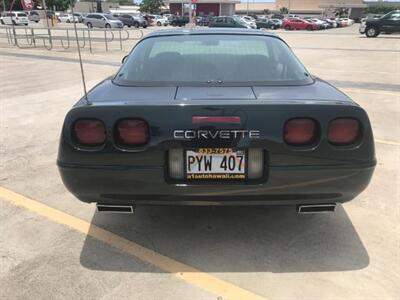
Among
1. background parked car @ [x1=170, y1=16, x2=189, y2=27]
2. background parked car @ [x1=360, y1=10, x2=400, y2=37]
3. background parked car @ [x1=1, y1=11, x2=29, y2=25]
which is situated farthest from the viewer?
background parked car @ [x1=170, y1=16, x2=189, y2=27]

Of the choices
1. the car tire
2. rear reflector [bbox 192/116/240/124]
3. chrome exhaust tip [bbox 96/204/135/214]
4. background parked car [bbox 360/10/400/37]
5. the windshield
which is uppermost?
the windshield

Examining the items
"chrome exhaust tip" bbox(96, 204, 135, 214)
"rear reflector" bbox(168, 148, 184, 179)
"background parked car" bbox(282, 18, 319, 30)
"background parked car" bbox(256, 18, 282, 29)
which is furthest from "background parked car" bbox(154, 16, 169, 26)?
"rear reflector" bbox(168, 148, 184, 179)

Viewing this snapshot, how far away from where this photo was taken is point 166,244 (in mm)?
3168

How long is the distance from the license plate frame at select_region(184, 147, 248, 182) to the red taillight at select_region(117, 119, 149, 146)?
0.29 m

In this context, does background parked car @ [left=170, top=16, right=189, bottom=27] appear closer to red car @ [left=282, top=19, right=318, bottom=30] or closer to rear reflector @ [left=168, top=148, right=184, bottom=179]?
red car @ [left=282, top=19, right=318, bottom=30]

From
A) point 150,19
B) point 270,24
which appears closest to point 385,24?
point 270,24

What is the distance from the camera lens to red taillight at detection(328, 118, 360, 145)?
2.69 metres

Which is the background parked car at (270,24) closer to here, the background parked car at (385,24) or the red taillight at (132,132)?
→ the background parked car at (385,24)

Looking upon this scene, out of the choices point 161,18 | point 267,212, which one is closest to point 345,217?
point 267,212

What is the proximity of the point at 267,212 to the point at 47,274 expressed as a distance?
182 centimetres

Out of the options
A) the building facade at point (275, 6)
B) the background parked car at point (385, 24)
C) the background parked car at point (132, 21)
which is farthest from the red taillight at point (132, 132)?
the building facade at point (275, 6)

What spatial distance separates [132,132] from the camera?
2707mm

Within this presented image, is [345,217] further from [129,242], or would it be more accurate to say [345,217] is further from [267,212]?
[129,242]

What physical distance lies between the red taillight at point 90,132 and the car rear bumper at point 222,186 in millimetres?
169
